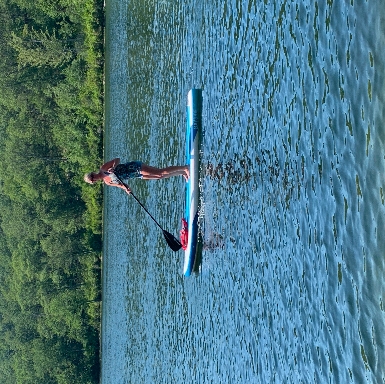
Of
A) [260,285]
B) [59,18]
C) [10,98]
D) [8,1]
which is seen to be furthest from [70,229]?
[260,285]

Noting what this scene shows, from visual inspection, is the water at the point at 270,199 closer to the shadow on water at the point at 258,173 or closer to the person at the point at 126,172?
the shadow on water at the point at 258,173

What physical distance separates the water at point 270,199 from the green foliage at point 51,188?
38.8 ft

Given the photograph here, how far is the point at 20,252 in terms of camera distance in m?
45.0

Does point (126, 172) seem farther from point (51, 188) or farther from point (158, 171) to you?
point (51, 188)

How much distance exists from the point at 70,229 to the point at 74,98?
9.85 m

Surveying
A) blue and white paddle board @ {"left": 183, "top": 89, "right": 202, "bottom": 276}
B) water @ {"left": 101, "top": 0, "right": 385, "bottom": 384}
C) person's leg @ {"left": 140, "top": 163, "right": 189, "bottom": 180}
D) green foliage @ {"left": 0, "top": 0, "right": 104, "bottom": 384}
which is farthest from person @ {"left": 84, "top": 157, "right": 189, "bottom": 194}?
green foliage @ {"left": 0, "top": 0, "right": 104, "bottom": 384}

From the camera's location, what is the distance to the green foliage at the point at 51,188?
36531mm

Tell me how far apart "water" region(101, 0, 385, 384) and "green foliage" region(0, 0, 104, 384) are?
11.8 meters

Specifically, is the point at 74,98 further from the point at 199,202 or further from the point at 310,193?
the point at 310,193

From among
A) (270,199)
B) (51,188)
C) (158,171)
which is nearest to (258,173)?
(270,199)

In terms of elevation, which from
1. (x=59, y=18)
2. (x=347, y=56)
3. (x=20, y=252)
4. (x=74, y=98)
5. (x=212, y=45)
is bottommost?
(x=20, y=252)

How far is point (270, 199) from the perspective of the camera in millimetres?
13477

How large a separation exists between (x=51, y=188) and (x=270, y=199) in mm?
31531

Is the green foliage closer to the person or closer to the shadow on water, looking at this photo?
the person
